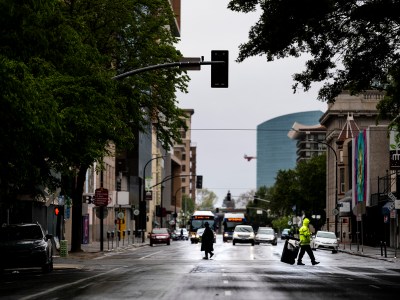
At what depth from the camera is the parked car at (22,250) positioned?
2969cm

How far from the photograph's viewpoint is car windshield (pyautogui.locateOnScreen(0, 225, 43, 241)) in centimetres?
3042

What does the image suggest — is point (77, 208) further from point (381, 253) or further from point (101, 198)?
point (381, 253)

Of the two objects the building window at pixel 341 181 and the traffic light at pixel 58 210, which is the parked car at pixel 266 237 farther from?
the traffic light at pixel 58 210

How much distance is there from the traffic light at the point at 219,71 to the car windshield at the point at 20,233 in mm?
8841

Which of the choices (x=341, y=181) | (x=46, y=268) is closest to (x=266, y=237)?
(x=341, y=181)

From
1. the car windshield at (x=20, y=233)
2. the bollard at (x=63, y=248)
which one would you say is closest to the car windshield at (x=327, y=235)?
the bollard at (x=63, y=248)

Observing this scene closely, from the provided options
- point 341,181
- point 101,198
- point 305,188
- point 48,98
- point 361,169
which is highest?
point 361,169

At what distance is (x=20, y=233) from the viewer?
30766 mm

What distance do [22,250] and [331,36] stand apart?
12069 mm

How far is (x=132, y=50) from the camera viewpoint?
47000 millimetres

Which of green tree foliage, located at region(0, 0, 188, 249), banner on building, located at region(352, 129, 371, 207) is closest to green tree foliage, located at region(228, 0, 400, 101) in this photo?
green tree foliage, located at region(0, 0, 188, 249)

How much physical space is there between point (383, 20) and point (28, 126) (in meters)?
9.39

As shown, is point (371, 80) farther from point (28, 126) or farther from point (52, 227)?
point (52, 227)

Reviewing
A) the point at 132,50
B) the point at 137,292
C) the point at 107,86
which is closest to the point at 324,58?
the point at 107,86
